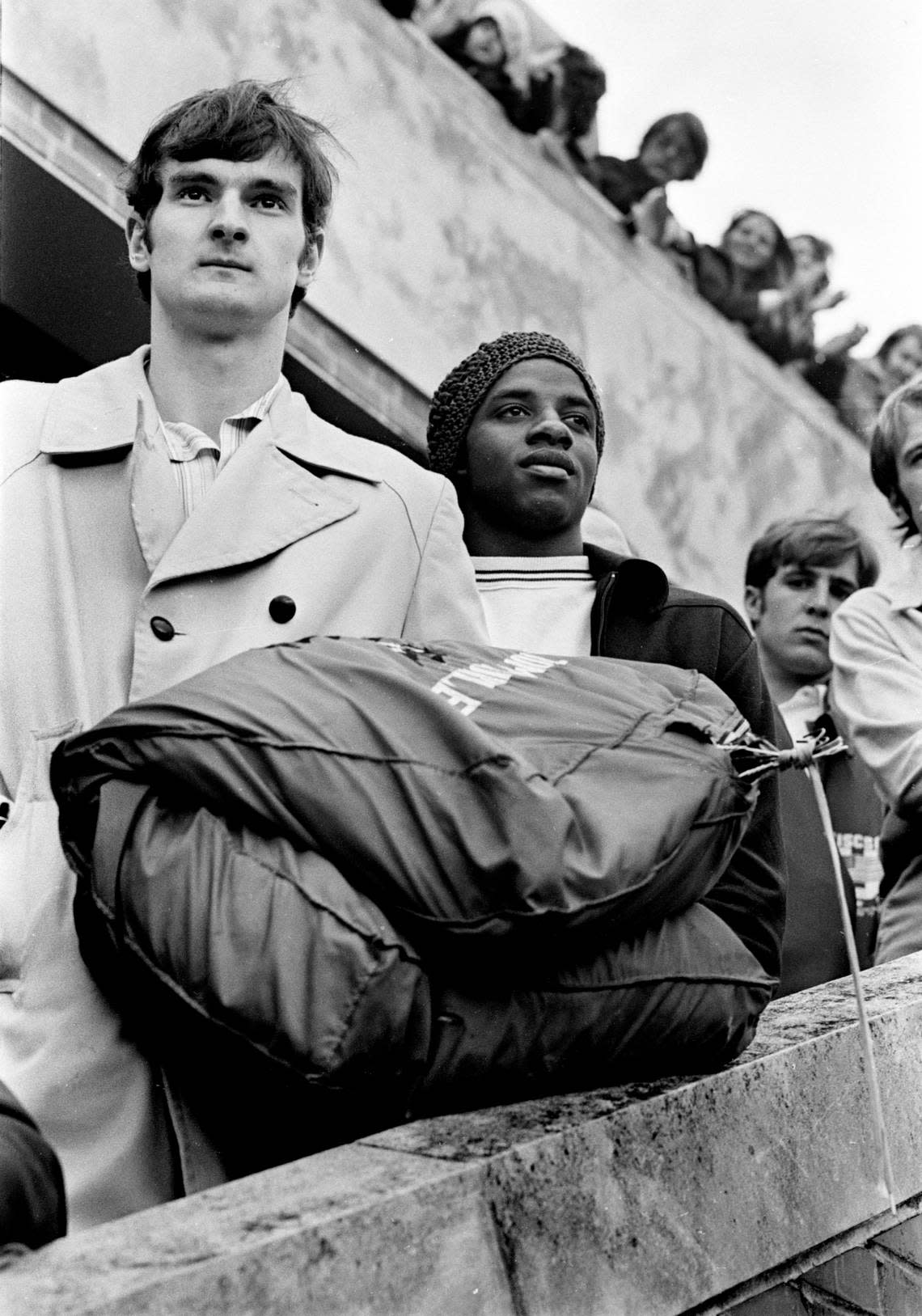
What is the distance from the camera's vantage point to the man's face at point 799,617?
476 cm

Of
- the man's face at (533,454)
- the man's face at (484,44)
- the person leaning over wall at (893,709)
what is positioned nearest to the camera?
the man's face at (533,454)

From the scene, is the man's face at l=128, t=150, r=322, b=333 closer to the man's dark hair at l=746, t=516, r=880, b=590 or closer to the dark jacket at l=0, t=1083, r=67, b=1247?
the dark jacket at l=0, t=1083, r=67, b=1247

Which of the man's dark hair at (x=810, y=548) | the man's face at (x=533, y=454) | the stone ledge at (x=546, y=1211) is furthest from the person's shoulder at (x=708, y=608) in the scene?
the man's dark hair at (x=810, y=548)

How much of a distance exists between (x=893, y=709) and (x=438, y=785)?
6.25ft

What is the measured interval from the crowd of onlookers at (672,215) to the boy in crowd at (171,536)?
4711mm

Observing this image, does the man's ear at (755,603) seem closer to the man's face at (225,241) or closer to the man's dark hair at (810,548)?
the man's dark hair at (810,548)

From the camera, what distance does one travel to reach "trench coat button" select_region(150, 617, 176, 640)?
2430 millimetres

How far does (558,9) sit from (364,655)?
6249mm

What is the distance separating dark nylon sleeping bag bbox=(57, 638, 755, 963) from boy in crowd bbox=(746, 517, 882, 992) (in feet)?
5.68

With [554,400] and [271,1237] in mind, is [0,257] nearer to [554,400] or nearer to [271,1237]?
[554,400]

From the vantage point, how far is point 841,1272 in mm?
2650

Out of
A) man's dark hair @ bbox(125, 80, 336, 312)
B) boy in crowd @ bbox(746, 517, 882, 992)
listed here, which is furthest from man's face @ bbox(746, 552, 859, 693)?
man's dark hair @ bbox(125, 80, 336, 312)

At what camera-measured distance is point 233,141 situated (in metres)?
2.75

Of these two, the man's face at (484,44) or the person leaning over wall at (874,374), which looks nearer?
the man's face at (484,44)
